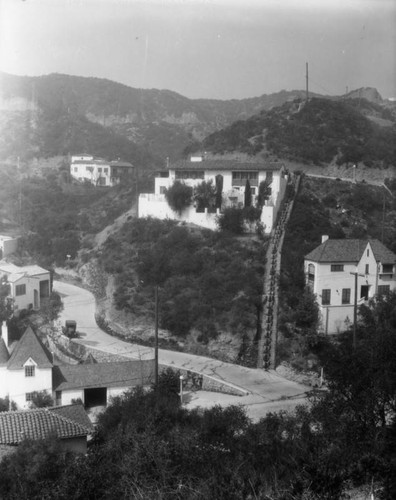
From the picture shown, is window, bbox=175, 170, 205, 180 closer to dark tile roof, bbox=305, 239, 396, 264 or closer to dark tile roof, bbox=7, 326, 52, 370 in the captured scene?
dark tile roof, bbox=305, 239, 396, 264

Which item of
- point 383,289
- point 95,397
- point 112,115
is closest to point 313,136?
point 383,289

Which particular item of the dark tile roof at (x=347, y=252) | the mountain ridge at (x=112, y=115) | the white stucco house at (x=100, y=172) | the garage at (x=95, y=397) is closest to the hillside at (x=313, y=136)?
the mountain ridge at (x=112, y=115)

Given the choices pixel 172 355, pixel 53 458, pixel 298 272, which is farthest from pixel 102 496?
pixel 298 272

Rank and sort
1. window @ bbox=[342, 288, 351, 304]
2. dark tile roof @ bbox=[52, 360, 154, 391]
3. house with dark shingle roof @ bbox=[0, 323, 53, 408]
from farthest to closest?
window @ bbox=[342, 288, 351, 304], dark tile roof @ bbox=[52, 360, 154, 391], house with dark shingle roof @ bbox=[0, 323, 53, 408]

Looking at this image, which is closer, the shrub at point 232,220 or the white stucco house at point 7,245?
the shrub at point 232,220

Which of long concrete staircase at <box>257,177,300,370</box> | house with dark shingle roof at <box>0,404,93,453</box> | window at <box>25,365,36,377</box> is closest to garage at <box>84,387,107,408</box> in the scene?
window at <box>25,365,36,377</box>

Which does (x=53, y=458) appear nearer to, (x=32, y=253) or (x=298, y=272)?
(x=298, y=272)

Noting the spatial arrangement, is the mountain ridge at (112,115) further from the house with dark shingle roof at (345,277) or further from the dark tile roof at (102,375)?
the dark tile roof at (102,375)
